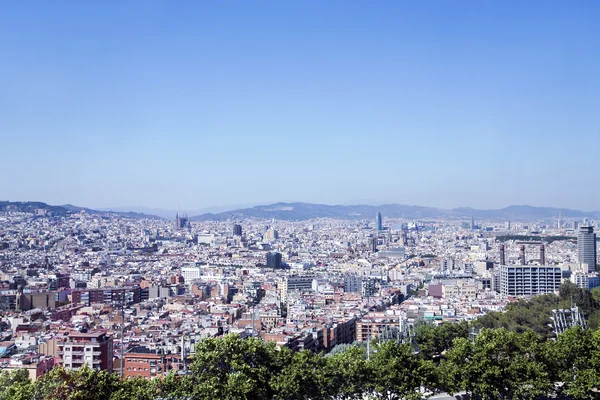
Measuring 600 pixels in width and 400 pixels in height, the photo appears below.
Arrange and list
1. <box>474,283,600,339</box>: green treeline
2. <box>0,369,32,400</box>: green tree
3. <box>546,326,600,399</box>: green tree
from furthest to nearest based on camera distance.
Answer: <box>474,283,600,339</box>: green treeline, <box>546,326,600,399</box>: green tree, <box>0,369,32,400</box>: green tree

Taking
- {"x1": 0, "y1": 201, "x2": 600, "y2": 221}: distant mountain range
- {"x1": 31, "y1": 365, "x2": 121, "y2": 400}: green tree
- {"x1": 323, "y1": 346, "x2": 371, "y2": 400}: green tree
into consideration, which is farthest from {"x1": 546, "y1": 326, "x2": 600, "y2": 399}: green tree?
{"x1": 0, "y1": 201, "x2": 600, "y2": 221}: distant mountain range

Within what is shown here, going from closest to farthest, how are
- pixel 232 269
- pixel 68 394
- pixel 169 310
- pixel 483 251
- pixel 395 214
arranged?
pixel 68 394
pixel 169 310
pixel 232 269
pixel 483 251
pixel 395 214

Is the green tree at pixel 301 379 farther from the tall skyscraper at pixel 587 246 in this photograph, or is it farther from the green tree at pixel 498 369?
the tall skyscraper at pixel 587 246

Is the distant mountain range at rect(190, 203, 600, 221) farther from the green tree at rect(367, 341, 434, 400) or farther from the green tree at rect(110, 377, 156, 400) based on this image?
the green tree at rect(110, 377, 156, 400)

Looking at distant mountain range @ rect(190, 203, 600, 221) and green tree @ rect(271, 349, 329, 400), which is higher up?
distant mountain range @ rect(190, 203, 600, 221)

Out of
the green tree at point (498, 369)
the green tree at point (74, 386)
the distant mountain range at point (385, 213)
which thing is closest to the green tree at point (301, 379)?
the green tree at point (498, 369)

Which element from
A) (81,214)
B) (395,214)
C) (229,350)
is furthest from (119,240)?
(395,214)

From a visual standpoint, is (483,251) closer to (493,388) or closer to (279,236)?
(279,236)
